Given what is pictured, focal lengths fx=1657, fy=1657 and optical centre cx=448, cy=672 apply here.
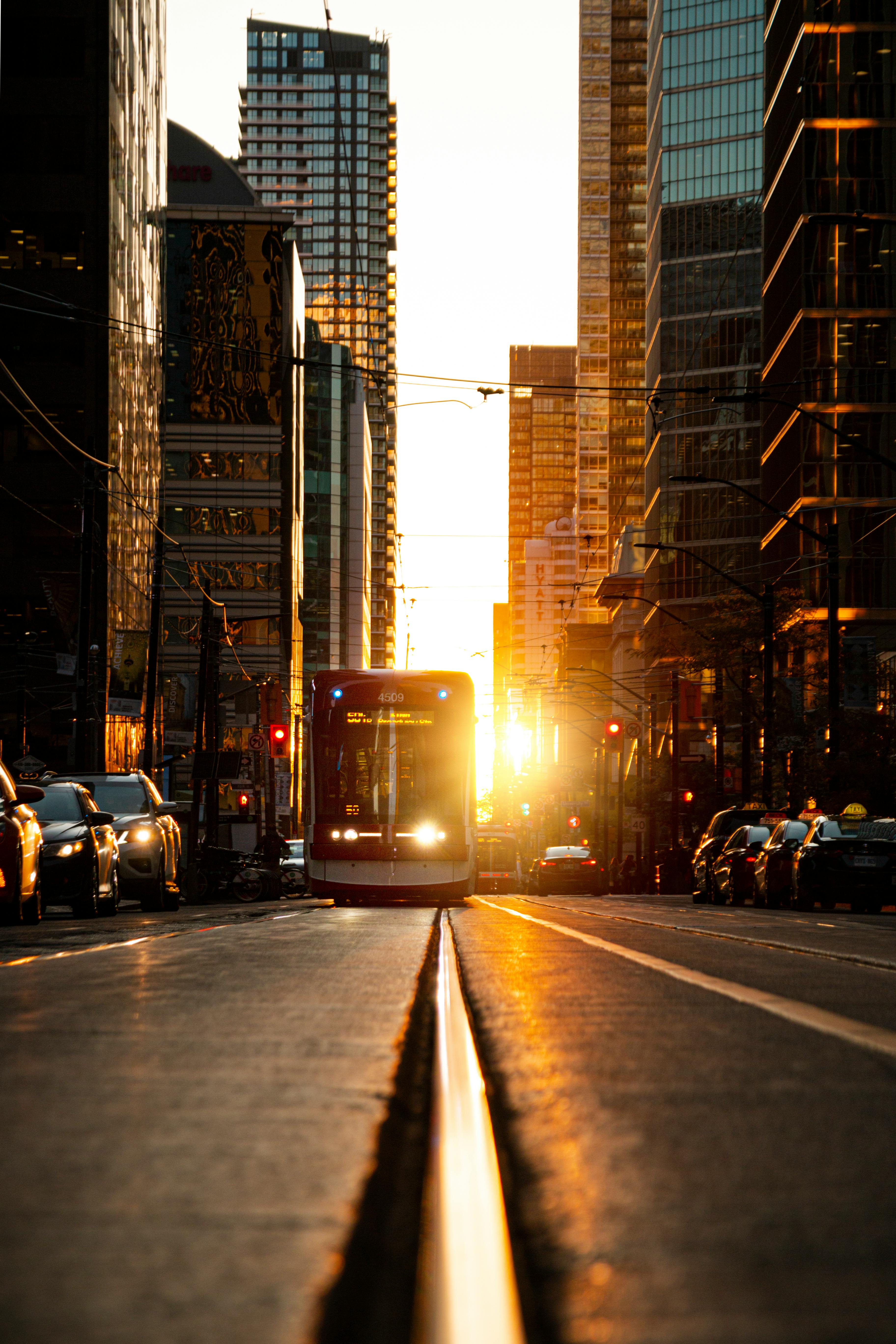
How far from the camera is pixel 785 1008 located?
14.3ft

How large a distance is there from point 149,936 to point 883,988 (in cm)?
493

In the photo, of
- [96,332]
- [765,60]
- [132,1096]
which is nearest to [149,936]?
[132,1096]

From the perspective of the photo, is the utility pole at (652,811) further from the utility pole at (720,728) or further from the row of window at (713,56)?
the row of window at (713,56)

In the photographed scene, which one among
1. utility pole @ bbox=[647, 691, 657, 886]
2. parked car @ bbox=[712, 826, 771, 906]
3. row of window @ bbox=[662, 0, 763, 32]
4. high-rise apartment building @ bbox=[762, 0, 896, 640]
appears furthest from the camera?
row of window @ bbox=[662, 0, 763, 32]

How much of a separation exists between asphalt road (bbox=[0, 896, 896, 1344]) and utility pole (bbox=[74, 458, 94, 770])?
34.0 m

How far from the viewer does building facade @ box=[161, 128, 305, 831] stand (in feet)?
380

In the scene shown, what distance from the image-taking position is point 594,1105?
279 centimetres

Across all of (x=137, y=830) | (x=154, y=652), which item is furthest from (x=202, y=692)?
(x=137, y=830)

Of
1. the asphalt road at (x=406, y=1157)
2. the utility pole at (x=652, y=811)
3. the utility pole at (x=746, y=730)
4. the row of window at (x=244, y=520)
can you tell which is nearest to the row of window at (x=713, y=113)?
the row of window at (x=244, y=520)

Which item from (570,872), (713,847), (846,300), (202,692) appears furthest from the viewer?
(846,300)

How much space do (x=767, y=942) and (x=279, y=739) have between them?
38184 millimetres

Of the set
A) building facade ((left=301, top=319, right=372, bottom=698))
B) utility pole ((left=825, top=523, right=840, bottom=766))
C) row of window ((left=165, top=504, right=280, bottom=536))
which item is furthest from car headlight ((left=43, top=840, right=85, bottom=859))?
building facade ((left=301, top=319, right=372, bottom=698))

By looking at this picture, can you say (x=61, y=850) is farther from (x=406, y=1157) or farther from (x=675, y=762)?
(x=675, y=762)

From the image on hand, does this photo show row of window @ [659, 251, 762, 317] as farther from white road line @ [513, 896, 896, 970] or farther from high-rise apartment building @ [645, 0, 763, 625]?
white road line @ [513, 896, 896, 970]
